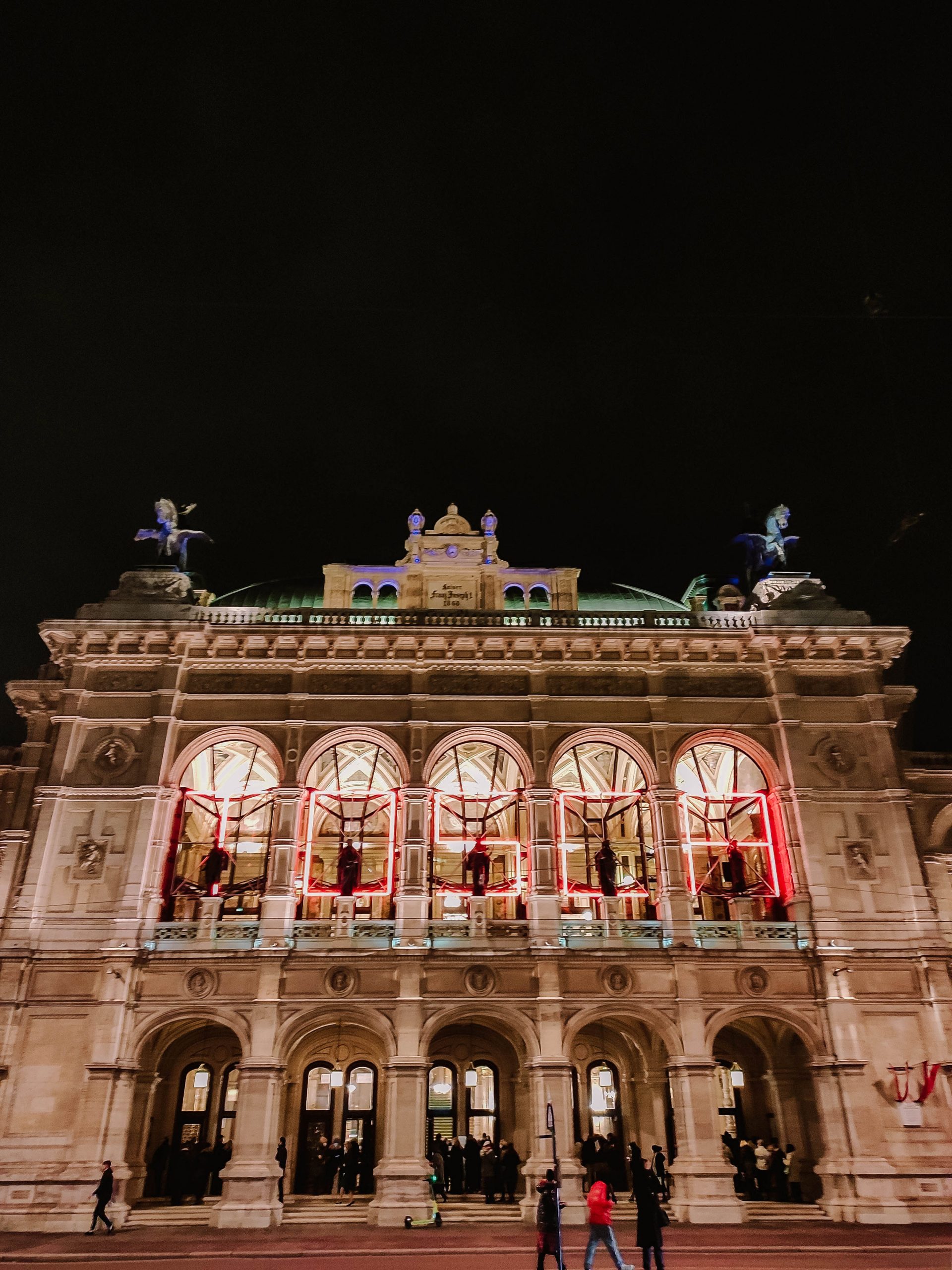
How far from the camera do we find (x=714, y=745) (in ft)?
98.2

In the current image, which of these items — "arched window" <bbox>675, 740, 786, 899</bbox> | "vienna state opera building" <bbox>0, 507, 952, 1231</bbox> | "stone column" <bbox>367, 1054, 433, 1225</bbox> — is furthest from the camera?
"arched window" <bbox>675, 740, 786, 899</bbox>

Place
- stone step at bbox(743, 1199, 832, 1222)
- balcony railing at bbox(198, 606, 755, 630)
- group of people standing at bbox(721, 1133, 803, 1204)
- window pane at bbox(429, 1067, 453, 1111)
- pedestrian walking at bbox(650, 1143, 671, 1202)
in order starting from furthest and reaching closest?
1. balcony railing at bbox(198, 606, 755, 630)
2. window pane at bbox(429, 1067, 453, 1111)
3. group of people standing at bbox(721, 1133, 803, 1204)
4. pedestrian walking at bbox(650, 1143, 671, 1202)
5. stone step at bbox(743, 1199, 832, 1222)

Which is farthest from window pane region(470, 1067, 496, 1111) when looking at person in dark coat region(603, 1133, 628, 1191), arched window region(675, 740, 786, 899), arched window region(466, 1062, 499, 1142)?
arched window region(675, 740, 786, 899)

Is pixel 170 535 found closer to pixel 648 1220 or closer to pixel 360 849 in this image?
pixel 360 849

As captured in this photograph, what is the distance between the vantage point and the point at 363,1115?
2892cm

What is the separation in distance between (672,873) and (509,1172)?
9433mm

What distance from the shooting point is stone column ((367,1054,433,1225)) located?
22.7 meters

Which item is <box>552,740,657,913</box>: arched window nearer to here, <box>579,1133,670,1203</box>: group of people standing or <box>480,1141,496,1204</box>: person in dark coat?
<box>579,1133,670,1203</box>: group of people standing

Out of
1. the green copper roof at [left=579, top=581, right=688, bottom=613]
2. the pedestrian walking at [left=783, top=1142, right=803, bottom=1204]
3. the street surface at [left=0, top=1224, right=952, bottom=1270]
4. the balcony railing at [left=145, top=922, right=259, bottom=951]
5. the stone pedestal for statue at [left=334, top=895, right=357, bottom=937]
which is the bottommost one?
the street surface at [left=0, top=1224, right=952, bottom=1270]

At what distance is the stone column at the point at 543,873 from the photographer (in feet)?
84.3

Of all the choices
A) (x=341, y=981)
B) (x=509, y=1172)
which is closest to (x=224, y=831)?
(x=341, y=981)

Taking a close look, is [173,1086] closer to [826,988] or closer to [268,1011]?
[268,1011]

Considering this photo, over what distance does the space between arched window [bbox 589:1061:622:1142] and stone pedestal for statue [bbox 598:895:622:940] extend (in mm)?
4760

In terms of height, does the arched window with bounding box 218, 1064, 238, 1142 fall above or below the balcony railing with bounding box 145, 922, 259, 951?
below
